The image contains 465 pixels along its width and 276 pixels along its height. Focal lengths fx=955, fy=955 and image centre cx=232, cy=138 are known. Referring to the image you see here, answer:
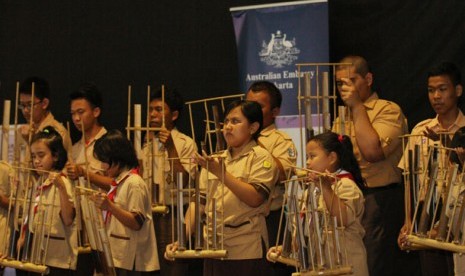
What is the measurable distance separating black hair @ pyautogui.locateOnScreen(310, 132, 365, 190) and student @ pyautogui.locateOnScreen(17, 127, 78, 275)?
155 centimetres

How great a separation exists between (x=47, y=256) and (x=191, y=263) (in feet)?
3.67

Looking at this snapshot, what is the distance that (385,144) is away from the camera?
5.32 meters

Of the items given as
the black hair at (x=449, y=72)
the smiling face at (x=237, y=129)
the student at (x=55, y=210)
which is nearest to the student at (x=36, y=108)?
the student at (x=55, y=210)

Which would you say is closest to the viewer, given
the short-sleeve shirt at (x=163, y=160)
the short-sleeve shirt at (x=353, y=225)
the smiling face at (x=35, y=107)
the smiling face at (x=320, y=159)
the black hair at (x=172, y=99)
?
the short-sleeve shirt at (x=353, y=225)

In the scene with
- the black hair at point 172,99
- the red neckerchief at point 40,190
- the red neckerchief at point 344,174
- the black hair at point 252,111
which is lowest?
the red neckerchief at point 40,190

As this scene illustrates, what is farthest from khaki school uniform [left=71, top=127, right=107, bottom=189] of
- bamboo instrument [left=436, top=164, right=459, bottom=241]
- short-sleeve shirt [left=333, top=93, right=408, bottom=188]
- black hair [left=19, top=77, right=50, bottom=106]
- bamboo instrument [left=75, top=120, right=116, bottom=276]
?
bamboo instrument [left=436, top=164, right=459, bottom=241]

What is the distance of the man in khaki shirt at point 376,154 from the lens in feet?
17.3

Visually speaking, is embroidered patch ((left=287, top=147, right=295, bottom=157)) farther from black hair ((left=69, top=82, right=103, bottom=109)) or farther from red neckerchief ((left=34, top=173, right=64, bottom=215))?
black hair ((left=69, top=82, right=103, bottom=109))

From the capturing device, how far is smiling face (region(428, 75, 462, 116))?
522 cm

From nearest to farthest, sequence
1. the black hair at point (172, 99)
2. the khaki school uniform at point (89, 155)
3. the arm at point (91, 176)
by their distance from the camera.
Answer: the arm at point (91, 176), the khaki school uniform at point (89, 155), the black hair at point (172, 99)

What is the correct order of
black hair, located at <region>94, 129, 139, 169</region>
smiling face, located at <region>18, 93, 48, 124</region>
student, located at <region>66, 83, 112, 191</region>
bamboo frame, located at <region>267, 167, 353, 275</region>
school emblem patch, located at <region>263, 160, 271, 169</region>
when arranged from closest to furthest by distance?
1. bamboo frame, located at <region>267, 167, 353, 275</region>
2. school emblem patch, located at <region>263, 160, 271, 169</region>
3. black hair, located at <region>94, 129, 139, 169</region>
4. student, located at <region>66, 83, 112, 191</region>
5. smiling face, located at <region>18, 93, 48, 124</region>

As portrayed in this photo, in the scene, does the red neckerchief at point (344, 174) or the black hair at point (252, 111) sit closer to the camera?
the red neckerchief at point (344, 174)

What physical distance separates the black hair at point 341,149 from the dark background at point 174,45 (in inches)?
66.5

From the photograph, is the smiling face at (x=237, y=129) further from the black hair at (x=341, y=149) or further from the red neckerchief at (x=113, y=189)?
the red neckerchief at (x=113, y=189)
